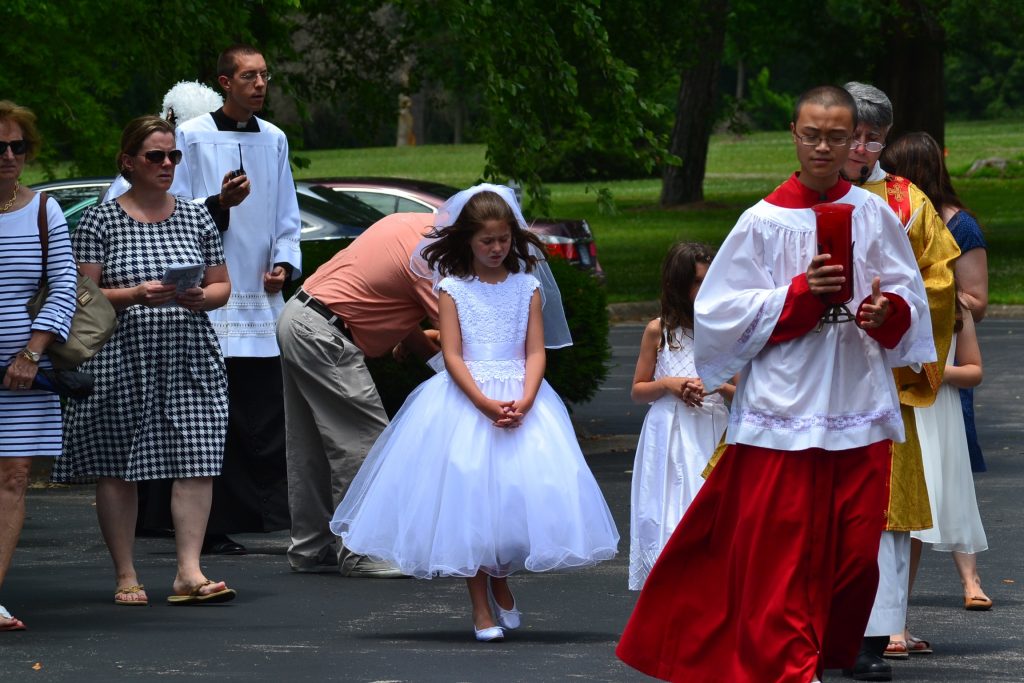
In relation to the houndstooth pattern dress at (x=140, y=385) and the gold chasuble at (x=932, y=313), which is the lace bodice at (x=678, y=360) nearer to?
the gold chasuble at (x=932, y=313)

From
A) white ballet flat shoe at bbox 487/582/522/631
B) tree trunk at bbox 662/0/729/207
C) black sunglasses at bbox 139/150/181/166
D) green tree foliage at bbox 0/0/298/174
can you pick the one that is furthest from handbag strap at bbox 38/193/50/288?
tree trunk at bbox 662/0/729/207

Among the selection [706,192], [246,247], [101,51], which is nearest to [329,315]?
[246,247]

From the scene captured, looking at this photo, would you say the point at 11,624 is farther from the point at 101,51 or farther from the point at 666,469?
the point at 101,51

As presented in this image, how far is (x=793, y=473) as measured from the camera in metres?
5.60

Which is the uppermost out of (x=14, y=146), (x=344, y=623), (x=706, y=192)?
(x=14, y=146)

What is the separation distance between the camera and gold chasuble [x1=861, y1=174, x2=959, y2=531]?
6266 mm

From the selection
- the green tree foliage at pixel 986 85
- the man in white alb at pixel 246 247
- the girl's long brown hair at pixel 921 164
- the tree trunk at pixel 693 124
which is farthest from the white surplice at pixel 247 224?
the green tree foliage at pixel 986 85

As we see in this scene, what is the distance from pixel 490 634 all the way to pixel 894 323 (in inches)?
79.8

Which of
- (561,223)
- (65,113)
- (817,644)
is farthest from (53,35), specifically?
(817,644)

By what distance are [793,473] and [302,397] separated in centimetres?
341

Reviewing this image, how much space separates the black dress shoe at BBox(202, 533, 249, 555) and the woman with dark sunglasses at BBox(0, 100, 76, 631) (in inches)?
82.5

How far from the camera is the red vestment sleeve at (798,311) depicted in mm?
5496

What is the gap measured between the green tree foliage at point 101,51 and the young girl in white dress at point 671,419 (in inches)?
244

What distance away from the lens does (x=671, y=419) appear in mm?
7570
